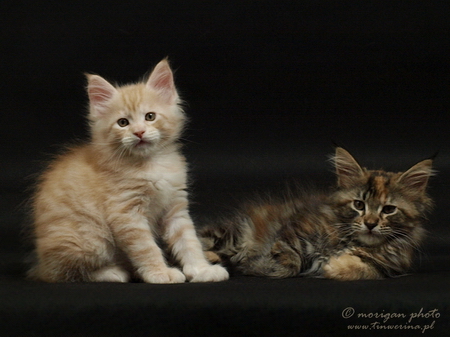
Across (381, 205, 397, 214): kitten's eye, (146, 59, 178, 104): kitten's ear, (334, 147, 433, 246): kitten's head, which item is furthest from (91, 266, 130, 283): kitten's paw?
(381, 205, 397, 214): kitten's eye

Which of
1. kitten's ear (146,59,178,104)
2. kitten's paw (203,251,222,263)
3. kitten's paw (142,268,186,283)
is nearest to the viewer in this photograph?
kitten's paw (142,268,186,283)

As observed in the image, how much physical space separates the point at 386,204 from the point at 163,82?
44.9 inches

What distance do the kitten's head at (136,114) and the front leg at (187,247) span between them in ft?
1.04

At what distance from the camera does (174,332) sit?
2.15m

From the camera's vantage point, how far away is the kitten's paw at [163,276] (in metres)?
2.46

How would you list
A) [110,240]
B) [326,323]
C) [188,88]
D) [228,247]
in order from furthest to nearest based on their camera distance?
[188,88]
[228,247]
[110,240]
[326,323]

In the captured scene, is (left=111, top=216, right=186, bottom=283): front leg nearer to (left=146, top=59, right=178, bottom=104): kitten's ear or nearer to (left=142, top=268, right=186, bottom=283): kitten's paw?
(left=142, top=268, right=186, bottom=283): kitten's paw

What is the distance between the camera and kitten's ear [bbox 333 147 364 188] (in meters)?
2.70

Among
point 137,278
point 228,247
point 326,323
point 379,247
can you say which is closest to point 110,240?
point 137,278

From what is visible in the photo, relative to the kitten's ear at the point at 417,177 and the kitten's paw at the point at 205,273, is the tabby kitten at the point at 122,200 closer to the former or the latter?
the kitten's paw at the point at 205,273

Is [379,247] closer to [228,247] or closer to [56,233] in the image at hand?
[228,247]

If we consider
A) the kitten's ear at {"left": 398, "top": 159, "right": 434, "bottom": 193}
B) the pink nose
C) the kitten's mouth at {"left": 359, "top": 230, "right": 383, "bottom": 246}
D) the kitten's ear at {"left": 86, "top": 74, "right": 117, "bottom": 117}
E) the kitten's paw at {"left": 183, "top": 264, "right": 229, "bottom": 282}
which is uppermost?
the kitten's ear at {"left": 86, "top": 74, "right": 117, "bottom": 117}

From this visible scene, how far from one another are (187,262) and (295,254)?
0.48 metres

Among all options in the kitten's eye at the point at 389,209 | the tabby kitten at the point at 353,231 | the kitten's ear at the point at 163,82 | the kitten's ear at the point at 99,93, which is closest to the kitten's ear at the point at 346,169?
the tabby kitten at the point at 353,231
